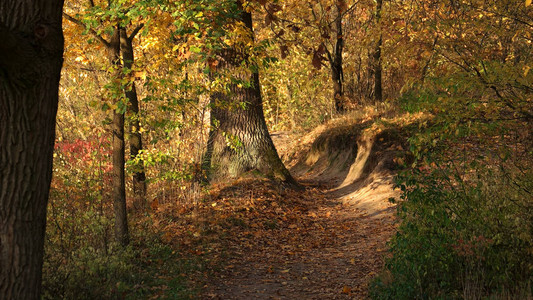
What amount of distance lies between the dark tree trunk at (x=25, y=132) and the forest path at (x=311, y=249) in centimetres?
300

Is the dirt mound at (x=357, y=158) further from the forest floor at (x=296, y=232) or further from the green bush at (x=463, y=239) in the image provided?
the green bush at (x=463, y=239)

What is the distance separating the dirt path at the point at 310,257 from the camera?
7.11 m

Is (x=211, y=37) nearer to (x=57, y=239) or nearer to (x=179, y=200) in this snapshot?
(x=57, y=239)

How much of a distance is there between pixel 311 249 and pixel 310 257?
0.52 m

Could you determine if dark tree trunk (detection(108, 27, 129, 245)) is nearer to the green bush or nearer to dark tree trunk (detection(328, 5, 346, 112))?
the green bush

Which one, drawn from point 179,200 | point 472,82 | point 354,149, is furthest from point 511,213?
point 354,149

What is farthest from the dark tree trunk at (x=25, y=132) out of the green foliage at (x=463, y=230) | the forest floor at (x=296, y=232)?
the green foliage at (x=463, y=230)

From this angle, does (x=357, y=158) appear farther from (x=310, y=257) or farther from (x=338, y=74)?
(x=310, y=257)

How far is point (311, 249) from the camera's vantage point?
938cm

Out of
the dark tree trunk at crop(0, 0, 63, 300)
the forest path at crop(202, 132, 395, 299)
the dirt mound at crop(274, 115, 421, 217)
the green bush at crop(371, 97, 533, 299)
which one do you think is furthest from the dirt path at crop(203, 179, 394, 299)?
the dark tree trunk at crop(0, 0, 63, 300)

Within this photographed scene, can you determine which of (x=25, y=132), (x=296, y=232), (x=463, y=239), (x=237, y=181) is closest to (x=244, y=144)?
→ (x=237, y=181)

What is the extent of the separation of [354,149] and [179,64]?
10.2 meters

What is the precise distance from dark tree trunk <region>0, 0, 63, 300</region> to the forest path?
9.85ft

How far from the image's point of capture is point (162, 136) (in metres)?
10.3
